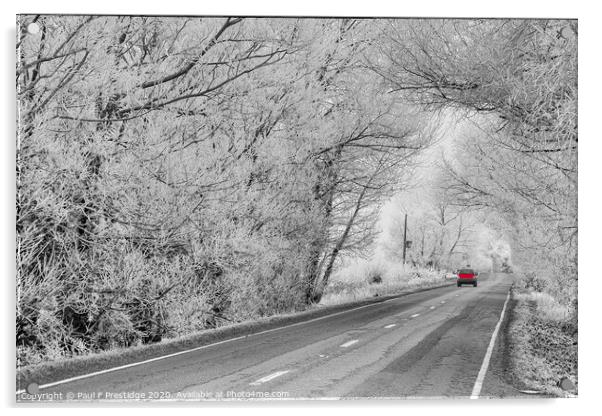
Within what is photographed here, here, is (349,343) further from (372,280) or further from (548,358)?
(372,280)

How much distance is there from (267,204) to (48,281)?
6753mm

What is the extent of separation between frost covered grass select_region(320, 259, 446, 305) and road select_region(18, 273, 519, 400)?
26.2ft

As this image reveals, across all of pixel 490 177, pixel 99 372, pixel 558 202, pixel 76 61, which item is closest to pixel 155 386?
pixel 99 372

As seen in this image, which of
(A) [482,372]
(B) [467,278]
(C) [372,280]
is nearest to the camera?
(A) [482,372]

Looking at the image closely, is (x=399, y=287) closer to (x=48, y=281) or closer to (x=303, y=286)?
(x=303, y=286)

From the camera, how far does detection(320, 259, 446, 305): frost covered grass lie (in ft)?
70.2

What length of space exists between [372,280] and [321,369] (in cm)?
2480

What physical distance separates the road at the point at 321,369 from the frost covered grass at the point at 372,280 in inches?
314

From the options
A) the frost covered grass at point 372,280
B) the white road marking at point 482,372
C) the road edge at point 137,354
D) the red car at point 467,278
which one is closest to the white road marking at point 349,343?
the road edge at point 137,354

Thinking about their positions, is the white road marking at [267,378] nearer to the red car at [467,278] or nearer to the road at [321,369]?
the road at [321,369]

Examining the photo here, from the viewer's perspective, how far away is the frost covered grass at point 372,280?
21.4 m

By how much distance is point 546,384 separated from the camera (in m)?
6.98

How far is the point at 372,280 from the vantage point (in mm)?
32562

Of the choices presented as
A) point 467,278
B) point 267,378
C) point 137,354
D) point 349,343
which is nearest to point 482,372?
point 267,378
